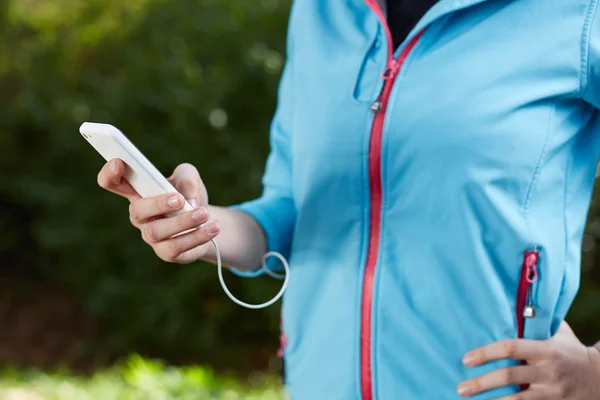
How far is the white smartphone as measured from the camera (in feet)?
4.16

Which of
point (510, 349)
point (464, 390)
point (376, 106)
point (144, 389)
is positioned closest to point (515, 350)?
point (510, 349)

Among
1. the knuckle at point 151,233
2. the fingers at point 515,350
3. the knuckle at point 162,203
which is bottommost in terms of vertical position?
the fingers at point 515,350

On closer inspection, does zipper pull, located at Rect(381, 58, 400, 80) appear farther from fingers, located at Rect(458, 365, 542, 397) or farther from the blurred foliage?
the blurred foliage

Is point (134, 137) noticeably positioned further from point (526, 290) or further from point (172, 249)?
point (526, 290)

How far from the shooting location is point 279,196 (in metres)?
1.72

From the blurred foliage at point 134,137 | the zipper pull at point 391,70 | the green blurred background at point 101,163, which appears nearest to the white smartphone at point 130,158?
the zipper pull at point 391,70

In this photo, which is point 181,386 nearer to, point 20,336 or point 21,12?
point 20,336

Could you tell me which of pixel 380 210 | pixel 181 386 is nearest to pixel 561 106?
pixel 380 210

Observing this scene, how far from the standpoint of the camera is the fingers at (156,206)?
1275 mm

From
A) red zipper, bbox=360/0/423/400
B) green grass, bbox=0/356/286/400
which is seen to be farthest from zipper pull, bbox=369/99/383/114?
green grass, bbox=0/356/286/400

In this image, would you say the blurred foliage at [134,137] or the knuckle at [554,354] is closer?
the knuckle at [554,354]

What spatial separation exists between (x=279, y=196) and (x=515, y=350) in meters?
0.64

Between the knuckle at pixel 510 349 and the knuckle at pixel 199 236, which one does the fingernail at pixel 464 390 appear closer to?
the knuckle at pixel 510 349

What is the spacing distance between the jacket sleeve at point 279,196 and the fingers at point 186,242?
0.32m
